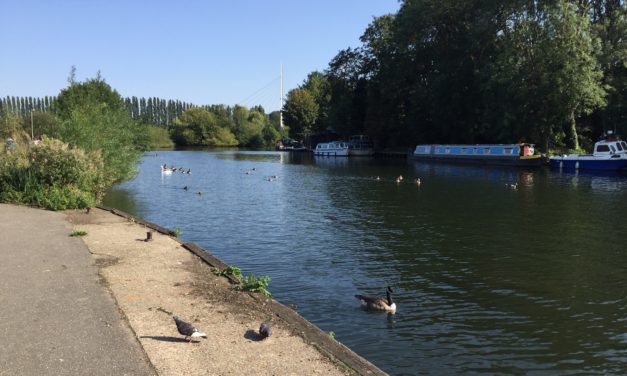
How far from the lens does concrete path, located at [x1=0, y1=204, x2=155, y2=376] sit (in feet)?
21.3

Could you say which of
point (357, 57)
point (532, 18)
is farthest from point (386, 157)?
point (532, 18)

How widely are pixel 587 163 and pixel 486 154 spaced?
13.5 meters

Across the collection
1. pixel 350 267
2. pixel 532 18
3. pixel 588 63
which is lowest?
pixel 350 267

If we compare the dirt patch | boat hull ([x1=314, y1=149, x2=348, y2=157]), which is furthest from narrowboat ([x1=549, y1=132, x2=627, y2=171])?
boat hull ([x1=314, y1=149, x2=348, y2=157])

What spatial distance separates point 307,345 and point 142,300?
3.43 metres

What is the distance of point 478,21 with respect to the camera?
211ft

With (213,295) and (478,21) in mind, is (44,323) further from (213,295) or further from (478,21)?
(478,21)

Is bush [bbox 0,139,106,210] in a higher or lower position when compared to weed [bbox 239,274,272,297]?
higher

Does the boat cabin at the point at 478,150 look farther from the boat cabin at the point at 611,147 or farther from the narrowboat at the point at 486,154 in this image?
the boat cabin at the point at 611,147

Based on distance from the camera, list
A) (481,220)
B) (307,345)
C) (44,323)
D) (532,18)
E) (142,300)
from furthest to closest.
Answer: (532,18) → (481,220) → (142,300) → (44,323) → (307,345)

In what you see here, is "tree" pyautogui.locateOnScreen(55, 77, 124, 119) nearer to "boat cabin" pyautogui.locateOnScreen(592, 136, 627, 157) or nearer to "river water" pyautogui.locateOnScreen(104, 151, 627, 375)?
"river water" pyautogui.locateOnScreen(104, 151, 627, 375)

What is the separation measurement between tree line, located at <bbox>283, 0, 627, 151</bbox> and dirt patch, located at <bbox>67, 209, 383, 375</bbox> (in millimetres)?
52107

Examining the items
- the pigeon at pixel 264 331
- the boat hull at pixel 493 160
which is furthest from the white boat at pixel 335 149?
the pigeon at pixel 264 331

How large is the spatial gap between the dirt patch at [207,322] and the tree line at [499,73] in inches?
2051
